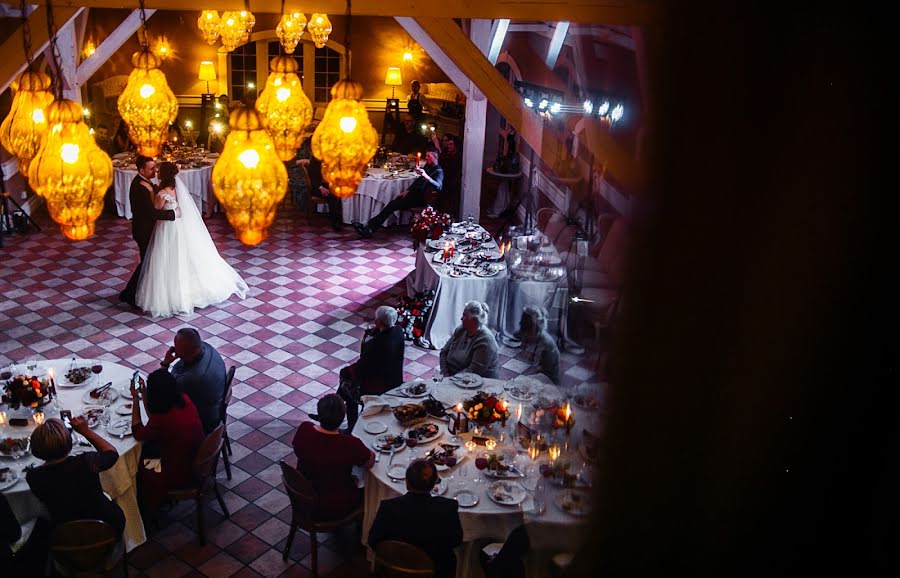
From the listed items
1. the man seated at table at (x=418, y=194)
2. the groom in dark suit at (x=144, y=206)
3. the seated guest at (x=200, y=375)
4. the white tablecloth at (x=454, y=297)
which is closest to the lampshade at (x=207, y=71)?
the man seated at table at (x=418, y=194)

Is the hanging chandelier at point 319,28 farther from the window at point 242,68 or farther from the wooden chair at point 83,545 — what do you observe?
the window at point 242,68

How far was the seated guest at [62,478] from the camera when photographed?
14.5 feet

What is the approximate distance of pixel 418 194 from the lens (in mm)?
11820

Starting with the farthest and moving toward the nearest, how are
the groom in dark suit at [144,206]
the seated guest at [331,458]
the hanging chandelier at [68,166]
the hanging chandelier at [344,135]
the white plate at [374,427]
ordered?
the groom in dark suit at [144,206], the white plate at [374,427], the seated guest at [331,458], the hanging chandelier at [344,135], the hanging chandelier at [68,166]

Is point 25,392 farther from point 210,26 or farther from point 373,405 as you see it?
point 210,26

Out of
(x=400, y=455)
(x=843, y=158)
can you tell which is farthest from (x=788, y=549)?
(x=400, y=455)

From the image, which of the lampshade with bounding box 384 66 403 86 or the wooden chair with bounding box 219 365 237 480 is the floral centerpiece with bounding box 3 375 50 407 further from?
the lampshade with bounding box 384 66 403 86

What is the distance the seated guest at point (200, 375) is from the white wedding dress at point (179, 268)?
3.13 meters

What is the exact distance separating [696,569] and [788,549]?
0.04 m

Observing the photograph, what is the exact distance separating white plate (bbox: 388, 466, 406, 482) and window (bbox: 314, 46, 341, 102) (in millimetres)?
12311

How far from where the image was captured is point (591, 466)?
343 millimetres

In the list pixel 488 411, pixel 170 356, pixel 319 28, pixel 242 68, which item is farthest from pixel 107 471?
pixel 242 68

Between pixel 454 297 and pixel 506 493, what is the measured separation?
12.3ft

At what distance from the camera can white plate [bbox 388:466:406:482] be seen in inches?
193
